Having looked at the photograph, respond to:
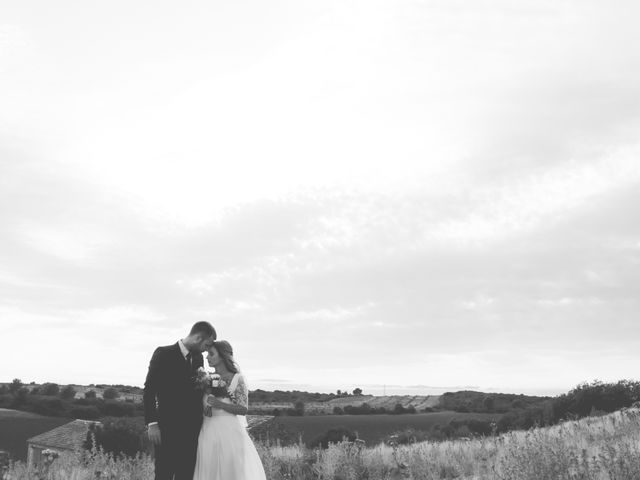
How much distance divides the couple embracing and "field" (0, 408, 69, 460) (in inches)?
2449

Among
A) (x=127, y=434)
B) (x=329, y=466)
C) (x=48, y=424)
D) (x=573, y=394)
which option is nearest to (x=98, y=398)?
(x=48, y=424)

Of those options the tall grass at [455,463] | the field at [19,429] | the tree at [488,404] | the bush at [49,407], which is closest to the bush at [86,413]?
the field at [19,429]

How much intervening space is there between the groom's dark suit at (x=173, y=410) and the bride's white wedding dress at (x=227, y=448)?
0.39ft

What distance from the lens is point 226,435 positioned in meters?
7.48

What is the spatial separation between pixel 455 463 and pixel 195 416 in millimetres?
5970

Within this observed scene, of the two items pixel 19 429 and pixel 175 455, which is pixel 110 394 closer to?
pixel 19 429

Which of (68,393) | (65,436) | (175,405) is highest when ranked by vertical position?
(68,393)

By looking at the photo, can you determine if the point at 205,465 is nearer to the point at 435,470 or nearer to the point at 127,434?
the point at 435,470

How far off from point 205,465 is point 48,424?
80312 mm

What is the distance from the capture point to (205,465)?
24.2 ft

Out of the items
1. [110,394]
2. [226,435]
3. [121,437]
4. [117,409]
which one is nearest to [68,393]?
[110,394]

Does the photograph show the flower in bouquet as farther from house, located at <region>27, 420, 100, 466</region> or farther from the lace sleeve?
house, located at <region>27, 420, 100, 466</region>

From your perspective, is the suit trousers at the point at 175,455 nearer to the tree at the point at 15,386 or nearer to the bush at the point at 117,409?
the bush at the point at 117,409

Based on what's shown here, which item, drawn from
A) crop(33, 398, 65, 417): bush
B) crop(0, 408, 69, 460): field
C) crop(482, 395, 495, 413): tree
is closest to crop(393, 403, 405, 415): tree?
crop(482, 395, 495, 413): tree
